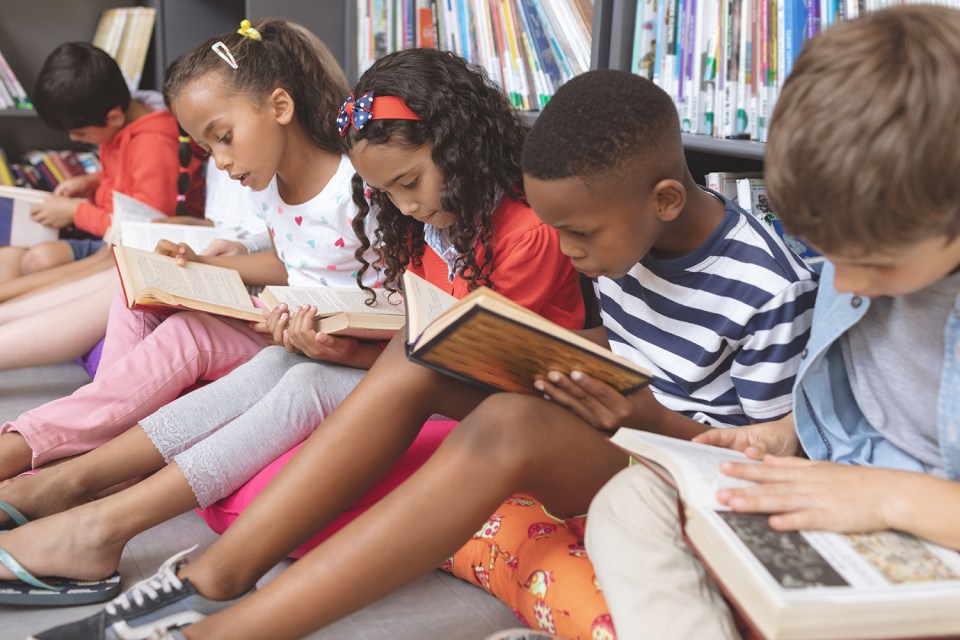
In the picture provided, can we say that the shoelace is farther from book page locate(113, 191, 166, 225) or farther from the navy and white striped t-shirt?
book page locate(113, 191, 166, 225)

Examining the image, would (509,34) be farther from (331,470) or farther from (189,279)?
(331,470)

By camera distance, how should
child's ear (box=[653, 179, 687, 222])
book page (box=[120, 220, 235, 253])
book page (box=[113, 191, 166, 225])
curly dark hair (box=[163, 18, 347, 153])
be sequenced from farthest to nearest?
book page (box=[113, 191, 166, 225])
book page (box=[120, 220, 235, 253])
curly dark hair (box=[163, 18, 347, 153])
child's ear (box=[653, 179, 687, 222])

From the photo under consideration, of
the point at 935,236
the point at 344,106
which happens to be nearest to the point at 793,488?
the point at 935,236

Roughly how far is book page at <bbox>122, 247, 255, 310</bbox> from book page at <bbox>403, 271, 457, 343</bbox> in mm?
436

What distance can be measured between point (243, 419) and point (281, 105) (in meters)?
0.61

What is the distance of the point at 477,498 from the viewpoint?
0.87 m

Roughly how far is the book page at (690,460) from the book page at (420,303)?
25 centimetres

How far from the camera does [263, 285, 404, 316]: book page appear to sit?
4.40ft

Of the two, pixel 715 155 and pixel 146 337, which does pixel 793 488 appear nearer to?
pixel 715 155

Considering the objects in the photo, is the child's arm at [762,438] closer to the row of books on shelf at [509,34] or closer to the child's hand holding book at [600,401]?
the child's hand holding book at [600,401]

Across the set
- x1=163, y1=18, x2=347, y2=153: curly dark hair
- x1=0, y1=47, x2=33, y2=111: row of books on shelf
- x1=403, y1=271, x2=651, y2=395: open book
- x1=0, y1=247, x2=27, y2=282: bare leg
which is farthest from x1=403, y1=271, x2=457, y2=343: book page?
x1=0, y1=47, x2=33, y2=111: row of books on shelf

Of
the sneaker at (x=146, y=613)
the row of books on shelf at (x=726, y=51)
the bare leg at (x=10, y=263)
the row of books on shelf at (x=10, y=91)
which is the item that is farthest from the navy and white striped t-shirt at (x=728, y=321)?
the row of books on shelf at (x=10, y=91)

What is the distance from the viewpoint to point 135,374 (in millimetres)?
1372

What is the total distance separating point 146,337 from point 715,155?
0.98 metres
